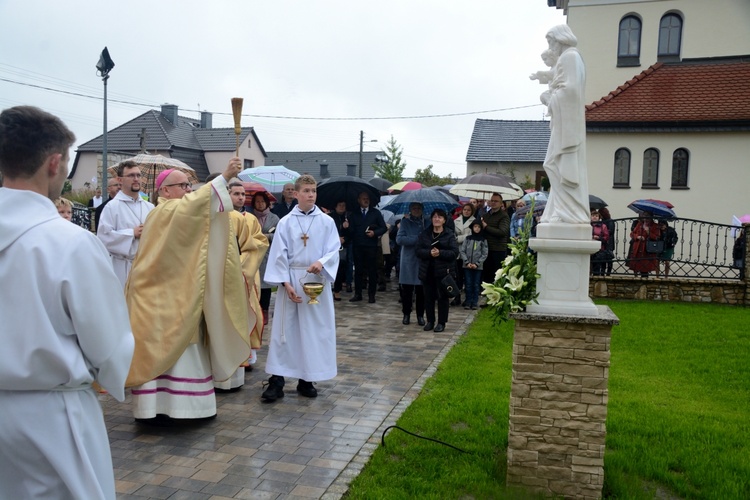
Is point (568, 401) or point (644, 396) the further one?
point (644, 396)

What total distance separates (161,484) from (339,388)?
269 cm

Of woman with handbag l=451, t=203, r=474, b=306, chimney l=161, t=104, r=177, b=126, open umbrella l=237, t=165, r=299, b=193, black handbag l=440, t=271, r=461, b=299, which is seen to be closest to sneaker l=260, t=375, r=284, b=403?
black handbag l=440, t=271, r=461, b=299

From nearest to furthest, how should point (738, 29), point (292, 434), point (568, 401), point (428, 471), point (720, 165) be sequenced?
1. point (568, 401)
2. point (428, 471)
3. point (292, 434)
4. point (720, 165)
5. point (738, 29)

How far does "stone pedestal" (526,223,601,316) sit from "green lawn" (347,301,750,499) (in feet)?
3.30

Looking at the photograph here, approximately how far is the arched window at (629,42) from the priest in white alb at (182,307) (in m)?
21.7

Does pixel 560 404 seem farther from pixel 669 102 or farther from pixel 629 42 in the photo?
pixel 629 42

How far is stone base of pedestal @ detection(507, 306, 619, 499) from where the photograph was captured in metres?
4.26

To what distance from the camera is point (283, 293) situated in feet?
21.5

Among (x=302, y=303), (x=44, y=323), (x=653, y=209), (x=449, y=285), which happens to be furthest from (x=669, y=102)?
(x=44, y=323)

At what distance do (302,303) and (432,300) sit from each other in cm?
411

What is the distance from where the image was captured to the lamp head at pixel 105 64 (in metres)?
17.2

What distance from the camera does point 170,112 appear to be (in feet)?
154

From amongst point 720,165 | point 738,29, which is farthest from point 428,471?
point 738,29

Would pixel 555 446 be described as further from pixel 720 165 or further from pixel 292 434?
pixel 720 165
